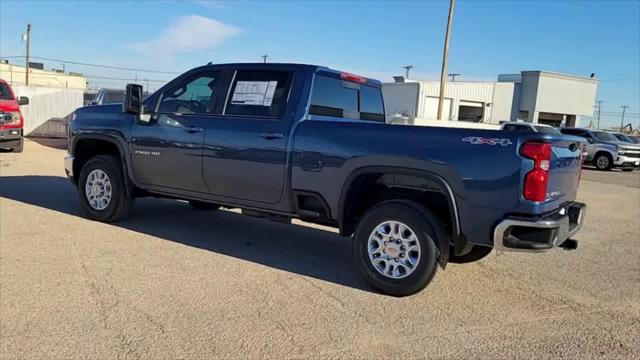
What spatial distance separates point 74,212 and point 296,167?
13.1 feet

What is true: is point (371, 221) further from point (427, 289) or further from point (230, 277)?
point (230, 277)

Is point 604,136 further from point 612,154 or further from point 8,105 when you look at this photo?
point 8,105

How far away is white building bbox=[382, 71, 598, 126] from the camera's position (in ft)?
138

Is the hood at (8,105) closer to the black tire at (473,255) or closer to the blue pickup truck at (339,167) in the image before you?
the blue pickup truck at (339,167)

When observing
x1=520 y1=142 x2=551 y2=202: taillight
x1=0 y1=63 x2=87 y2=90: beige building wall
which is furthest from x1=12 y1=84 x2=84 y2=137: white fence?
x1=0 y1=63 x2=87 y2=90: beige building wall

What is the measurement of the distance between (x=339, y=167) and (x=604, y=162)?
2264 centimetres

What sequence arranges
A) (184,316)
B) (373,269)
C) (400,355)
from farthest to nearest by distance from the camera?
1. (373,269)
2. (184,316)
3. (400,355)

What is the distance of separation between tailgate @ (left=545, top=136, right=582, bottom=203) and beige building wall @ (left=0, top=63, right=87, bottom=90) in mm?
70473

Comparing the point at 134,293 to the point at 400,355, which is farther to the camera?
the point at 134,293

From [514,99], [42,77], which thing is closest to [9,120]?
[514,99]

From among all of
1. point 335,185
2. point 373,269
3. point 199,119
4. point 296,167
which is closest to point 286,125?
point 296,167

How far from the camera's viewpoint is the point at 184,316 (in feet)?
13.4

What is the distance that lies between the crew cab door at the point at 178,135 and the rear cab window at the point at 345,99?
1.07 meters

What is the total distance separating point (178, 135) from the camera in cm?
617
